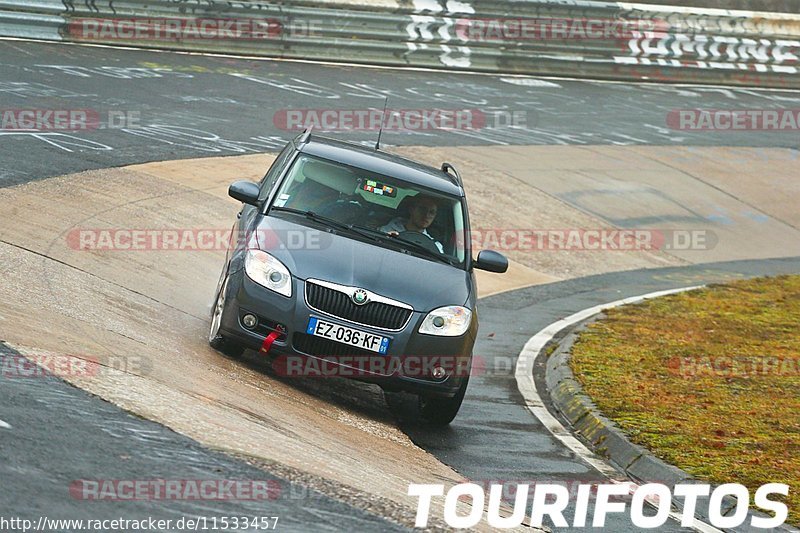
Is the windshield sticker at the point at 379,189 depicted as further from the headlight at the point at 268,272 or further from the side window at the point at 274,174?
the headlight at the point at 268,272

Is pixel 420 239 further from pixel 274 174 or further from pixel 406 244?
pixel 274 174

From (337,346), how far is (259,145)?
Result: 419 inches

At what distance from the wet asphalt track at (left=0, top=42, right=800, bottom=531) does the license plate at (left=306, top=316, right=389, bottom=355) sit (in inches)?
34.8

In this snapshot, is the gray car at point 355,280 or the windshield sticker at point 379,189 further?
the windshield sticker at point 379,189

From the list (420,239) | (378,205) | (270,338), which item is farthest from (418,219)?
(270,338)

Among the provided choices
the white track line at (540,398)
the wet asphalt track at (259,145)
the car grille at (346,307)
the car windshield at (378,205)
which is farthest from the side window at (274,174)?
the white track line at (540,398)

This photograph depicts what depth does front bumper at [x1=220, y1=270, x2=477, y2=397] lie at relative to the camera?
9.09 meters

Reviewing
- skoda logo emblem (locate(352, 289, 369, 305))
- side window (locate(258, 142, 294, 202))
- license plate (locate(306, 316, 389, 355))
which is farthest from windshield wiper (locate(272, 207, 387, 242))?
license plate (locate(306, 316, 389, 355))

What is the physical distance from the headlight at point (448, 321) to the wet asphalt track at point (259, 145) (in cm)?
82

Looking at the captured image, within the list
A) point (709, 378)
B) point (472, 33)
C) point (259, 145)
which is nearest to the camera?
point (709, 378)

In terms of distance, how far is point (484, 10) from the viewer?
27656 mm

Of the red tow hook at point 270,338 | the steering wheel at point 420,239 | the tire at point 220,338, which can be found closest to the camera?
the red tow hook at point 270,338

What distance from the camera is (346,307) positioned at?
9.10m

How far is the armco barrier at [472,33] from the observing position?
23766 mm
